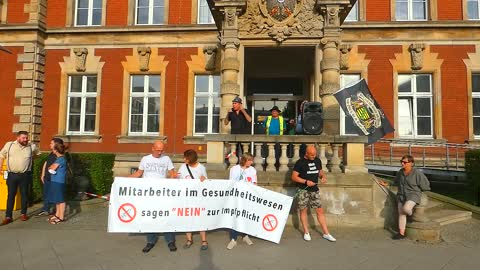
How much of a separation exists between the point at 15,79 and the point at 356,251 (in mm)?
16143

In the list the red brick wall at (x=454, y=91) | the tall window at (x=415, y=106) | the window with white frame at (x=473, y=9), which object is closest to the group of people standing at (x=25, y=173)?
the tall window at (x=415, y=106)

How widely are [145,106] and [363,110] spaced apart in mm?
10444

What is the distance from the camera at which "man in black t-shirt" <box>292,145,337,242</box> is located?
6.75 m

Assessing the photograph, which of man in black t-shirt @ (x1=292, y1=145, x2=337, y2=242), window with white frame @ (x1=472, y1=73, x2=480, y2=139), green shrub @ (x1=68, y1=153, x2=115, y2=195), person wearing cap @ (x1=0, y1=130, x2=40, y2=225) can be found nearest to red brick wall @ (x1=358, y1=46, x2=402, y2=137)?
window with white frame @ (x1=472, y1=73, x2=480, y2=139)

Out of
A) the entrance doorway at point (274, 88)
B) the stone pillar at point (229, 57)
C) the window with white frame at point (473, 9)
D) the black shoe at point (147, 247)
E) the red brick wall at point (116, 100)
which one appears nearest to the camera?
the black shoe at point (147, 247)

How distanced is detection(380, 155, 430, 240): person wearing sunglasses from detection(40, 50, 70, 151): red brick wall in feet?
47.6

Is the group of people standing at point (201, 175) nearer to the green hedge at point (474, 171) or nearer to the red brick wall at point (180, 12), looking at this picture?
the green hedge at point (474, 171)

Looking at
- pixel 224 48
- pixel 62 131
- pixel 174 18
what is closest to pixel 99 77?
pixel 62 131

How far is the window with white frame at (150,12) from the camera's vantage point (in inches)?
669

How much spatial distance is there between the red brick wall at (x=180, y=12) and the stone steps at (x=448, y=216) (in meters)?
12.2

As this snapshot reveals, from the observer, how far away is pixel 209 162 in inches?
323

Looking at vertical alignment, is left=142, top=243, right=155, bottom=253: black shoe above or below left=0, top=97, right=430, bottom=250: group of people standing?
below

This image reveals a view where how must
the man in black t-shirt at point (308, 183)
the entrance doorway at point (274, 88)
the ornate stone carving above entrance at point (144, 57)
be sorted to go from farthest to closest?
the ornate stone carving above entrance at point (144, 57) → the entrance doorway at point (274, 88) → the man in black t-shirt at point (308, 183)

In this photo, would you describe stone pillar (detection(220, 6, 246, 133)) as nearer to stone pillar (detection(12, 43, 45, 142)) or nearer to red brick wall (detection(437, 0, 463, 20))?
red brick wall (detection(437, 0, 463, 20))
